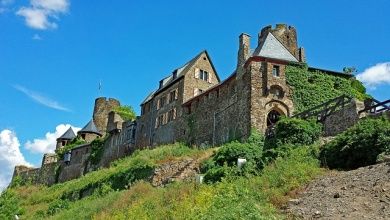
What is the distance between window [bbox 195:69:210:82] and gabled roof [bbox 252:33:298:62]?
13844mm

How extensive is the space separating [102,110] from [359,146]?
198 ft

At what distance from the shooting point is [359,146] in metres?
22.8

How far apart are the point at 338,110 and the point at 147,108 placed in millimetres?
31784

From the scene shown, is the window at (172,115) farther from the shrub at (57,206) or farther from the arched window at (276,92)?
the arched window at (276,92)

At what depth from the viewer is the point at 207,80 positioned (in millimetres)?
55062

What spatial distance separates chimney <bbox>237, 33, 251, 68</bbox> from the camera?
41156 mm

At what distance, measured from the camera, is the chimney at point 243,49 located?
4116cm

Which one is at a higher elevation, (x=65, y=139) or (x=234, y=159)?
(x=65, y=139)

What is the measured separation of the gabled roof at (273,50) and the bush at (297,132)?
26.9 feet

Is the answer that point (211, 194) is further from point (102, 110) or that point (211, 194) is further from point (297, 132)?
point (102, 110)

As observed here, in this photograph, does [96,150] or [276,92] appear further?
[96,150]

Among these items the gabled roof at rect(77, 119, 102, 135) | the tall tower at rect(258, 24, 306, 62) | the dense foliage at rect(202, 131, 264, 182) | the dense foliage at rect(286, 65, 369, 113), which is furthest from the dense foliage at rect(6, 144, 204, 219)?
the gabled roof at rect(77, 119, 102, 135)

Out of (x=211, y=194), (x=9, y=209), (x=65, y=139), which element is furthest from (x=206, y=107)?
(x=65, y=139)

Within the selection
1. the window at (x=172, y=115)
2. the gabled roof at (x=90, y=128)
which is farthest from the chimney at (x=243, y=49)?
the gabled roof at (x=90, y=128)
